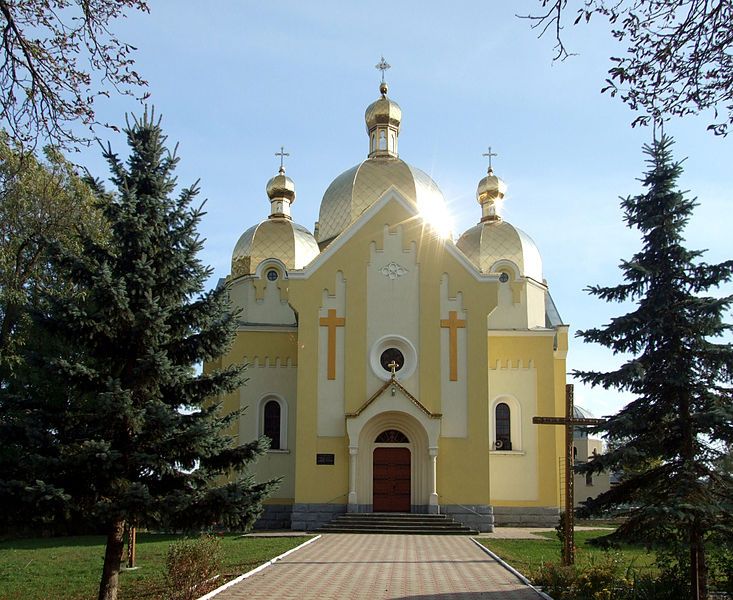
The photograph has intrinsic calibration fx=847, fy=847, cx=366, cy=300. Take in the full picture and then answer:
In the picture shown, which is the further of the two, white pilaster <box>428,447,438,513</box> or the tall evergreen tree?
white pilaster <box>428,447,438,513</box>

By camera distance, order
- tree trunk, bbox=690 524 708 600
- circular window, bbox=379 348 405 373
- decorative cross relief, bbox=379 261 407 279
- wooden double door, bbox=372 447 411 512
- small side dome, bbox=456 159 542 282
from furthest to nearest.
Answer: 1. small side dome, bbox=456 159 542 282
2. decorative cross relief, bbox=379 261 407 279
3. circular window, bbox=379 348 405 373
4. wooden double door, bbox=372 447 411 512
5. tree trunk, bbox=690 524 708 600

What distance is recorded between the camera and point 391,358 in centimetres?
2566

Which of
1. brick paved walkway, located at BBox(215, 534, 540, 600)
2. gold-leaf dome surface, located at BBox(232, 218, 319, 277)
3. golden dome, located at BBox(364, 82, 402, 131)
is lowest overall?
brick paved walkway, located at BBox(215, 534, 540, 600)

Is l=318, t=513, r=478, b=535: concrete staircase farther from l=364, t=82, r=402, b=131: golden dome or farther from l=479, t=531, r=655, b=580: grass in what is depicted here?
l=364, t=82, r=402, b=131: golden dome

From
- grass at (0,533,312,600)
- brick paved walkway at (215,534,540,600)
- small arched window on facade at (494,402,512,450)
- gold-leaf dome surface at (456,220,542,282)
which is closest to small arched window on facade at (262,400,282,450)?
grass at (0,533,312,600)

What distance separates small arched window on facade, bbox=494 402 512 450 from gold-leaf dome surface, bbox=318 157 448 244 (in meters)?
7.90

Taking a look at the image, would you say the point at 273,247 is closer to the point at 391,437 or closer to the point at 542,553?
the point at 391,437

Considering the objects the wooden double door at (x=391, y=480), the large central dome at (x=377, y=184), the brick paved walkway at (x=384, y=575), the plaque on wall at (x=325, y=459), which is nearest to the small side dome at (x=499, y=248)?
the large central dome at (x=377, y=184)

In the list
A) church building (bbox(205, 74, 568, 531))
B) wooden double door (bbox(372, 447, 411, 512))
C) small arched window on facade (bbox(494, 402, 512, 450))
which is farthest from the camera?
small arched window on facade (bbox(494, 402, 512, 450))

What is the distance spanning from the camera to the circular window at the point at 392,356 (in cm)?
2528

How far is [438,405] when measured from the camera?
25047 millimetres

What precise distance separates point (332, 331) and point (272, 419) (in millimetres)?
4113

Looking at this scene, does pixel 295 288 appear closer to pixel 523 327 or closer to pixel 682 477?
pixel 523 327

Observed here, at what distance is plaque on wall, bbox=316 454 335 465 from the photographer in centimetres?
2470
